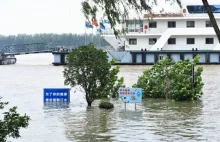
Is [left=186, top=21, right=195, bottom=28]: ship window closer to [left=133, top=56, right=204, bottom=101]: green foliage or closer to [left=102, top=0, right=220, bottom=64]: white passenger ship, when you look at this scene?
[left=102, top=0, right=220, bottom=64]: white passenger ship

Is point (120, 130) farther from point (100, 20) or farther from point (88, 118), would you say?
point (100, 20)

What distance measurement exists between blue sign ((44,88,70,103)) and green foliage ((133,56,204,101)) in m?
3.18

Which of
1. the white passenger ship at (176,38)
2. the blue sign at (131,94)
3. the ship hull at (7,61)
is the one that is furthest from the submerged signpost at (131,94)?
the ship hull at (7,61)

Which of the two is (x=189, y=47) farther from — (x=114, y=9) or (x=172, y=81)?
(x=114, y=9)

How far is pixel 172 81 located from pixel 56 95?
15.5 feet

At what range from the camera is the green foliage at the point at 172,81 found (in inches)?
939

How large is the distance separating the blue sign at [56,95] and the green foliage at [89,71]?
2.17m

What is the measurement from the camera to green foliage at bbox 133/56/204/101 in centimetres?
2384

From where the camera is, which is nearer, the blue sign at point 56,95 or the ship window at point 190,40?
the blue sign at point 56,95

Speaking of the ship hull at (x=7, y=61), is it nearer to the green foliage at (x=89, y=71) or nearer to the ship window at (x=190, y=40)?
the ship window at (x=190, y=40)

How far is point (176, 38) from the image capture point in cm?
6153

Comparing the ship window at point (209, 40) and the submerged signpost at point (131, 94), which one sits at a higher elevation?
the ship window at point (209, 40)

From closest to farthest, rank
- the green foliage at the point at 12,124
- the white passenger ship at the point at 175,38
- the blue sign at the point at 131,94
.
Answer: the green foliage at the point at 12,124 → the blue sign at the point at 131,94 → the white passenger ship at the point at 175,38

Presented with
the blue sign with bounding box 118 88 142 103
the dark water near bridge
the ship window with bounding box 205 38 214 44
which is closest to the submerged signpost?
the blue sign with bounding box 118 88 142 103
